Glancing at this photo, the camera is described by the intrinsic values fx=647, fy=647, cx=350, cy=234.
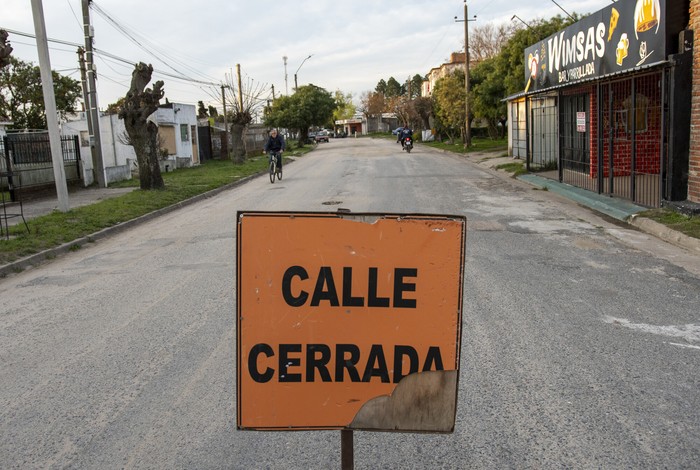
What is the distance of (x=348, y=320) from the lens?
2949mm

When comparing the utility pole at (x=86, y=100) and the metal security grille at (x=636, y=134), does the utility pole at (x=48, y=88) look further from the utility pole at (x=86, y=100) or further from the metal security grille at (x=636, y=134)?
the metal security grille at (x=636, y=134)

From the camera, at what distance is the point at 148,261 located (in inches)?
380

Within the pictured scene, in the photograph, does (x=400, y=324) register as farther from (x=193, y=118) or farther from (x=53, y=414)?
(x=193, y=118)

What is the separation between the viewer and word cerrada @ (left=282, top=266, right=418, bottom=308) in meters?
2.90

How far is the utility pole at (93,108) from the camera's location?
20.6 meters

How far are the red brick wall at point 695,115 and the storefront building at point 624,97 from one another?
0.24 feet

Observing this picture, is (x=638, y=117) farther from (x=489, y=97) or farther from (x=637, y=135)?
(x=489, y=97)

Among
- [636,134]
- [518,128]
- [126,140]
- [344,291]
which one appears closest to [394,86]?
[518,128]

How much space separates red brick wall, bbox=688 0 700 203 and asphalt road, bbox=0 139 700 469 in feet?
6.14

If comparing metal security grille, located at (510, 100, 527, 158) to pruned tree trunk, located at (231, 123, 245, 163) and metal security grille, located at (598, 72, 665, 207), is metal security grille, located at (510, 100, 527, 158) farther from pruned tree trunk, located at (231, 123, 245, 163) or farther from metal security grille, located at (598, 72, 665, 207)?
pruned tree trunk, located at (231, 123, 245, 163)

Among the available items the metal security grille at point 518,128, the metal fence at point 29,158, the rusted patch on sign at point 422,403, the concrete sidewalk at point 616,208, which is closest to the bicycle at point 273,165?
the metal fence at point 29,158

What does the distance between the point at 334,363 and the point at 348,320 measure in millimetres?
221

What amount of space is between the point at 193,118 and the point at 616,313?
35.4m

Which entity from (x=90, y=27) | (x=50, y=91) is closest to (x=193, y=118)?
(x=90, y=27)
